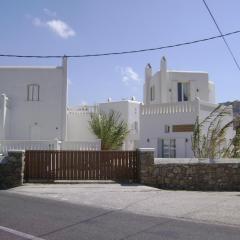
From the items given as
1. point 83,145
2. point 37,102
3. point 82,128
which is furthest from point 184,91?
point 83,145

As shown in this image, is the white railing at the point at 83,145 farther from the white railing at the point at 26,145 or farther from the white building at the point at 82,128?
the white building at the point at 82,128

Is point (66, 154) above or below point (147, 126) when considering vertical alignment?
below

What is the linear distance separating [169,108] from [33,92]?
9.60 meters

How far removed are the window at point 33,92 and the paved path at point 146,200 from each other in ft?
46.7

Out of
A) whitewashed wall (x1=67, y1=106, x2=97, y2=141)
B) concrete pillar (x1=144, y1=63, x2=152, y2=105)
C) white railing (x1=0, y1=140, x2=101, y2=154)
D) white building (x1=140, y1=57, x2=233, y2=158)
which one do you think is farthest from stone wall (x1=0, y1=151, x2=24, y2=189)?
concrete pillar (x1=144, y1=63, x2=152, y2=105)

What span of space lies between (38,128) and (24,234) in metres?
22.5

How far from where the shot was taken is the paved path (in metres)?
12.1

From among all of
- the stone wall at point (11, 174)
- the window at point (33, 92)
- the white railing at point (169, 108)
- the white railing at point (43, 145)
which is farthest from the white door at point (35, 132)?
the stone wall at point (11, 174)

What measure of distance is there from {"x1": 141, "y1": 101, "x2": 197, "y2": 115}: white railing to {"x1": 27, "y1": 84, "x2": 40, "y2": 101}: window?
752 cm

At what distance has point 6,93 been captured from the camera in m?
31.4

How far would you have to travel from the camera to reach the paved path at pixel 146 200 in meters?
12.1

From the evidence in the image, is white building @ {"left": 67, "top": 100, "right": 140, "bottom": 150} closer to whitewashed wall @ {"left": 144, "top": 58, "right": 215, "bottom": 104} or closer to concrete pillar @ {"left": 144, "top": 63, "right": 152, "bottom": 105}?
concrete pillar @ {"left": 144, "top": 63, "right": 152, "bottom": 105}

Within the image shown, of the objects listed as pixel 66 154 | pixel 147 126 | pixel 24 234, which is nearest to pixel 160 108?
pixel 147 126

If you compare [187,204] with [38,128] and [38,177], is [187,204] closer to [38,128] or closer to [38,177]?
[38,177]
